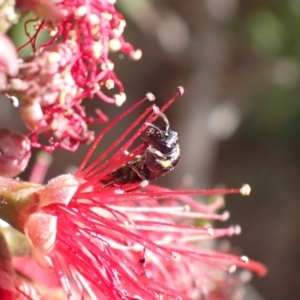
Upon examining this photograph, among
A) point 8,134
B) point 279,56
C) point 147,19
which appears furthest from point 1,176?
point 279,56

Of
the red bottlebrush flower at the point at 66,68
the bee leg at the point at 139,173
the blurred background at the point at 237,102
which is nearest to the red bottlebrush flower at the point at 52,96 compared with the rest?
the red bottlebrush flower at the point at 66,68

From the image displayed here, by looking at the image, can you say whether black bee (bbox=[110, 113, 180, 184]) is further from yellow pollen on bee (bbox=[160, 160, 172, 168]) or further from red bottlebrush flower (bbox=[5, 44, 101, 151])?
red bottlebrush flower (bbox=[5, 44, 101, 151])

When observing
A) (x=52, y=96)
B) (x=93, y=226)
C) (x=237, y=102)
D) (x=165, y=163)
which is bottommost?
(x=237, y=102)

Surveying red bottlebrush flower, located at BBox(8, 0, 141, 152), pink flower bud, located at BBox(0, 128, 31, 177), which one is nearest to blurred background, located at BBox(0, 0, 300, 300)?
red bottlebrush flower, located at BBox(8, 0, 141, 152)

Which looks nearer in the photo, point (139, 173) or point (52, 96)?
point (52, 96)

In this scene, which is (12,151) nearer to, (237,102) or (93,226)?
(93,226)

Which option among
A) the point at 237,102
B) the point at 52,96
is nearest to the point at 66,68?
the point at 52,96

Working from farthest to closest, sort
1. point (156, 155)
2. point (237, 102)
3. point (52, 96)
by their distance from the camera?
point (237, 102)
point (156, 155)
point (52, 96)
